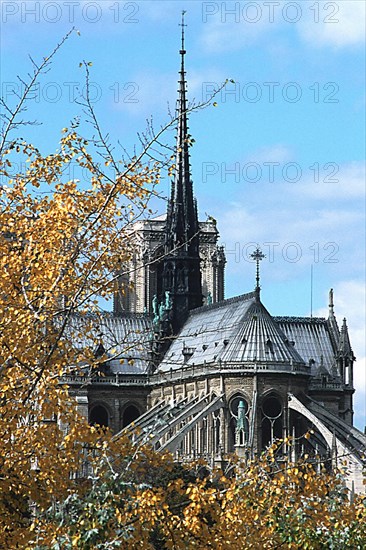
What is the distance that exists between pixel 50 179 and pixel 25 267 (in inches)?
89.3

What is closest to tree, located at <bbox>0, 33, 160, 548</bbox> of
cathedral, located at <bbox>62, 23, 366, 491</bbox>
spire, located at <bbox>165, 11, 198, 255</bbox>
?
cathedral, located at <bbox>62, 23, 366, 491</bbox>

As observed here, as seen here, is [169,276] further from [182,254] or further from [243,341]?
[243,341]

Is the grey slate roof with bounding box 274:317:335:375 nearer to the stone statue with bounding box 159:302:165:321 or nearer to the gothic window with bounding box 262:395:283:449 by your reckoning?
the stone statue with bounding box 159:302:165:321

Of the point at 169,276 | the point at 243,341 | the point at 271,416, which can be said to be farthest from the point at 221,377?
the point at 169,276

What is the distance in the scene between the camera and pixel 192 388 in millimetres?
109562

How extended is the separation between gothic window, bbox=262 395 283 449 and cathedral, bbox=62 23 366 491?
70 mm

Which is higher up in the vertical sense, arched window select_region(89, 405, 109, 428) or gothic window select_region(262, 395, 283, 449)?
arched window select_region(89, 405, 109, 428)

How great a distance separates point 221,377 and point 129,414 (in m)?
20.7

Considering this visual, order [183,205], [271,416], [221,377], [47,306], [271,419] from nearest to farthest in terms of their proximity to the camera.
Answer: [47,306]
[271,419]
[271,416]
[221,377]
[183,205]

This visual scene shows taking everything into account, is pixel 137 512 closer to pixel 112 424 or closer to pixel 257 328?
pixel 257 328

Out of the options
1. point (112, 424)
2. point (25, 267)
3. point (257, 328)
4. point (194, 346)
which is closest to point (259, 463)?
point (25, 267)

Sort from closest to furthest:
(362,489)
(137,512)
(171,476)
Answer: (137,512) < (171,476) < (362,489)

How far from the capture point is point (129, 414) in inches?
4845

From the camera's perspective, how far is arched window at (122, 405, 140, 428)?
122375 mm
